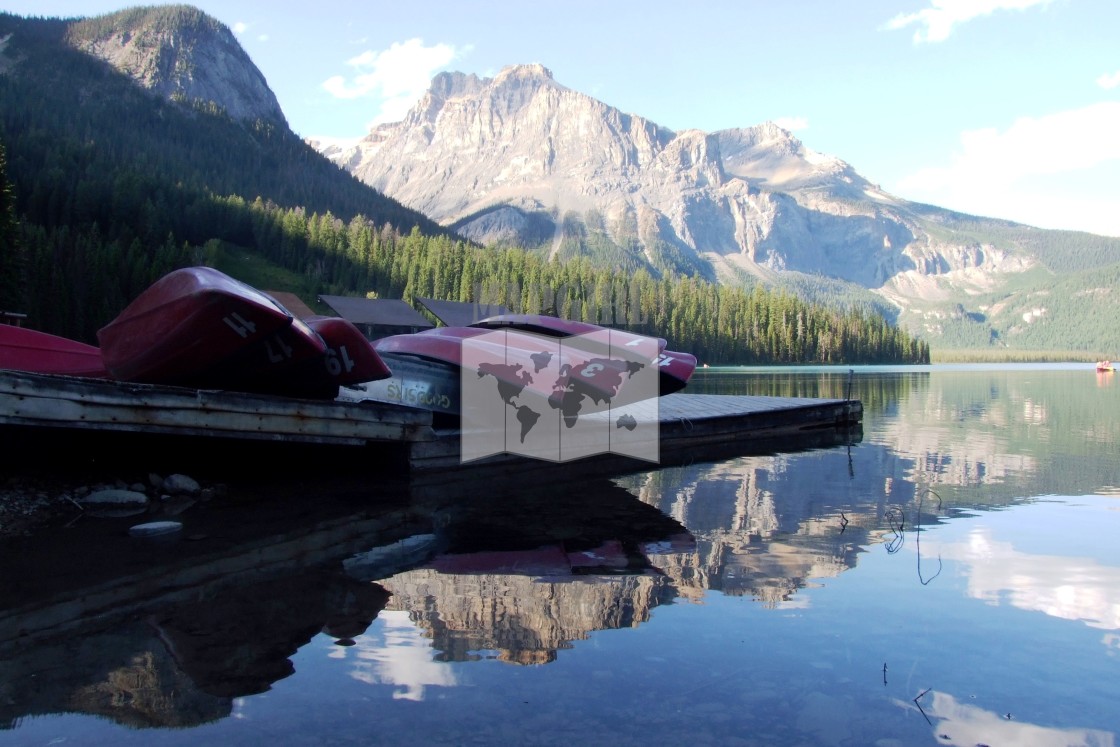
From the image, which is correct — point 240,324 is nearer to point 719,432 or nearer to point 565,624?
point 565,624

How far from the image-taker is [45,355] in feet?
39.0

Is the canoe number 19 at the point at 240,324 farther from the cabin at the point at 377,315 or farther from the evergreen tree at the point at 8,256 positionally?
the cabin at the point at 377,315

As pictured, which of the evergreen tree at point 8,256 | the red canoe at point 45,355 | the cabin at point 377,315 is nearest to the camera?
the red canoe at point 45,355

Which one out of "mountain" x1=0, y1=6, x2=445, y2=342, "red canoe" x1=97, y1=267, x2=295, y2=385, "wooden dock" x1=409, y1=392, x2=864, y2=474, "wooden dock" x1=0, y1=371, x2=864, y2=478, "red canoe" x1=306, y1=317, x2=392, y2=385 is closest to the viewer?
"wooden dock" x1=0, y1=371, x2=864, y2=478

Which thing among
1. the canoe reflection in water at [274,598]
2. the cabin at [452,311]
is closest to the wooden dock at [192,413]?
the canoe reflection in water at [274,598]

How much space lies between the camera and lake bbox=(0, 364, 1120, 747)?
471 centimetres

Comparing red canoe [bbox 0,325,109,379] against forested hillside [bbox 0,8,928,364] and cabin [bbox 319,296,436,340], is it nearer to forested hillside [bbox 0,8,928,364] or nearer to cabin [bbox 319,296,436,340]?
forested hillside [bbox 0,8,928,364]

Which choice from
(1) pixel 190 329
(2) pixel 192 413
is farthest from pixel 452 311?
(2) pixel 192 413

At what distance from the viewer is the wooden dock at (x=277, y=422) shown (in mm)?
9273

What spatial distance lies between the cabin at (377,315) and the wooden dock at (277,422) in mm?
66848

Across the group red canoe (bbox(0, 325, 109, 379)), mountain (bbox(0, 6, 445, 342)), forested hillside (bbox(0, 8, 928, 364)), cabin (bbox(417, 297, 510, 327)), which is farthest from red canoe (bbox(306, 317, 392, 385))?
cabin (bbox(417, 297, 510, 327))

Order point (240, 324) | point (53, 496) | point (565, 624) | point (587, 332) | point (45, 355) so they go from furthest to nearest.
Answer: point (587, 332) < point (45, 355) < point (240, 324) < point (53, 496) < point (565, 624)

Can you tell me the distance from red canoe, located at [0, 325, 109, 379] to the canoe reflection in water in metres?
3.67

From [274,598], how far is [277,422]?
4.60 meters
